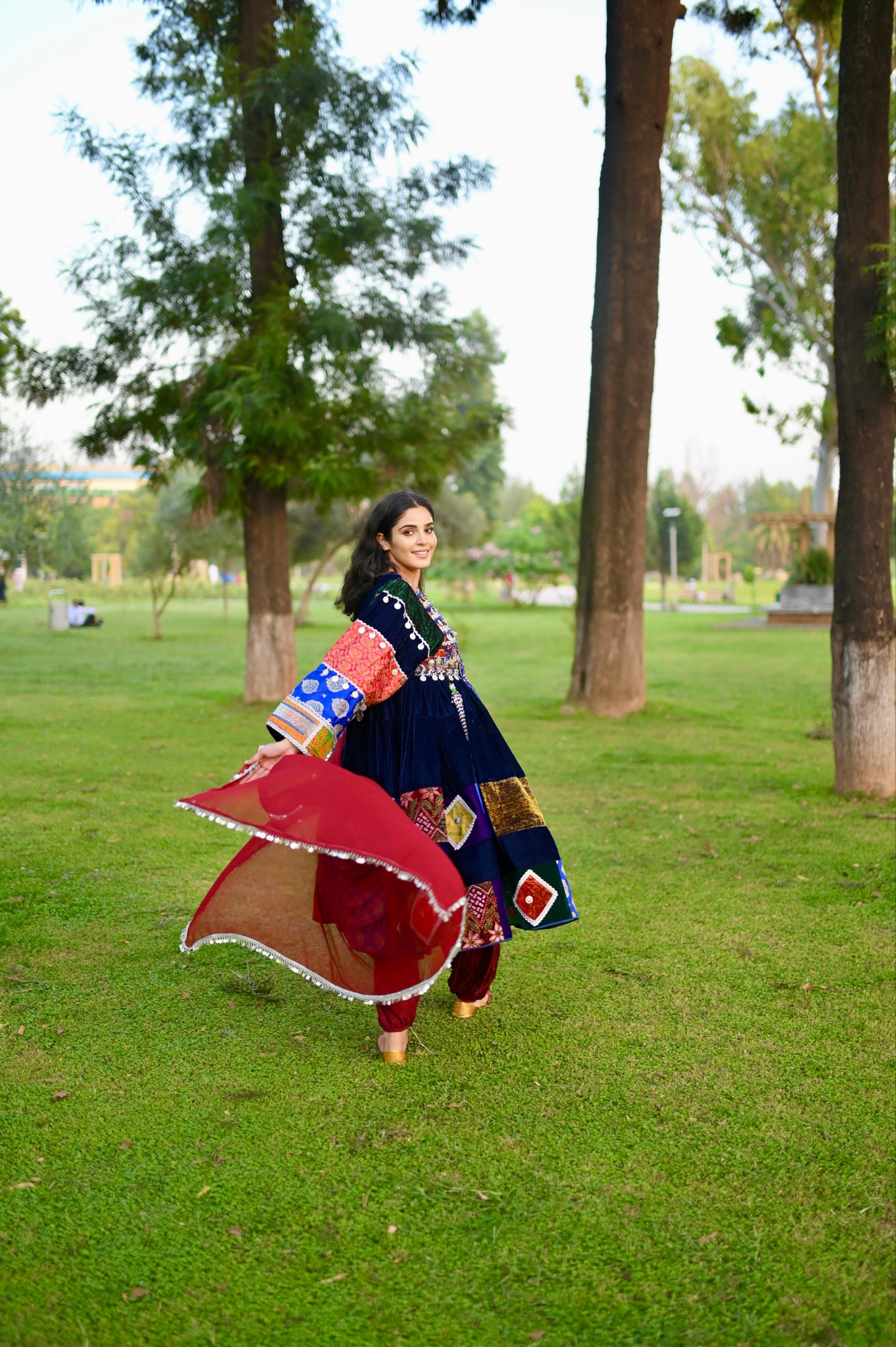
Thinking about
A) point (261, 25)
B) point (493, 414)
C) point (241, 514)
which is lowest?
point (241, 514)

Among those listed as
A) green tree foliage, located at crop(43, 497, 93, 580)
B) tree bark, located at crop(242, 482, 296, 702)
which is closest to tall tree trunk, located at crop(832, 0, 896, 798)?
tree bark, located at crop(242, 482, 296, 702)

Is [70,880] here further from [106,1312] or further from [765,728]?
[765,728]

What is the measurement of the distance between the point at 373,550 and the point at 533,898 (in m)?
1.17

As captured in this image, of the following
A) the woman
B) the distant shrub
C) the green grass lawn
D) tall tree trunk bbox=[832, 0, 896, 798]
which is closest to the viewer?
the green grass lawn

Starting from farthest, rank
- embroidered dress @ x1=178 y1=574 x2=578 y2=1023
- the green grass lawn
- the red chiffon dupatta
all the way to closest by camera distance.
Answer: embroidered dress @ x1=178 y1=574 x2=578 y2=1023, the red chiffon dupatta, the green grass lawn

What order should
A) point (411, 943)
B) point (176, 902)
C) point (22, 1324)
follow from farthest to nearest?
point (176, 902) → point (411, 943) → point (22, 1324)

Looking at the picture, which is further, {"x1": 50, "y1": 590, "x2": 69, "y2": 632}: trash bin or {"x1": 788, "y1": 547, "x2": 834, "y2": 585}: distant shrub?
{"x1": 50, "y1": 590, "x2": 69, "y2": 632}: trash bin

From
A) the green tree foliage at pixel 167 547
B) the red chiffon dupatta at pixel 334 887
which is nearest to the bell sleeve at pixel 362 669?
the red chiffon dupatta at pixel 334 887

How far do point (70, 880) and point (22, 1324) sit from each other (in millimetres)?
3238

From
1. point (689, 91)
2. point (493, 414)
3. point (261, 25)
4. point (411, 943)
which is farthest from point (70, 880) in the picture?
point (689, 91)

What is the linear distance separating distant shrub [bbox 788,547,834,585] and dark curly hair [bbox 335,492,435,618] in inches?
943

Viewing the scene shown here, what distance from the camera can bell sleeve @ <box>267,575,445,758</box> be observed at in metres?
3.22

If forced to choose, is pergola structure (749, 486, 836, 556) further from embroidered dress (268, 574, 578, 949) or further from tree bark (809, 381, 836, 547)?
embroidered dress (268, 574, 578, 949)

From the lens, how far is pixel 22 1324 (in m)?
2.17
